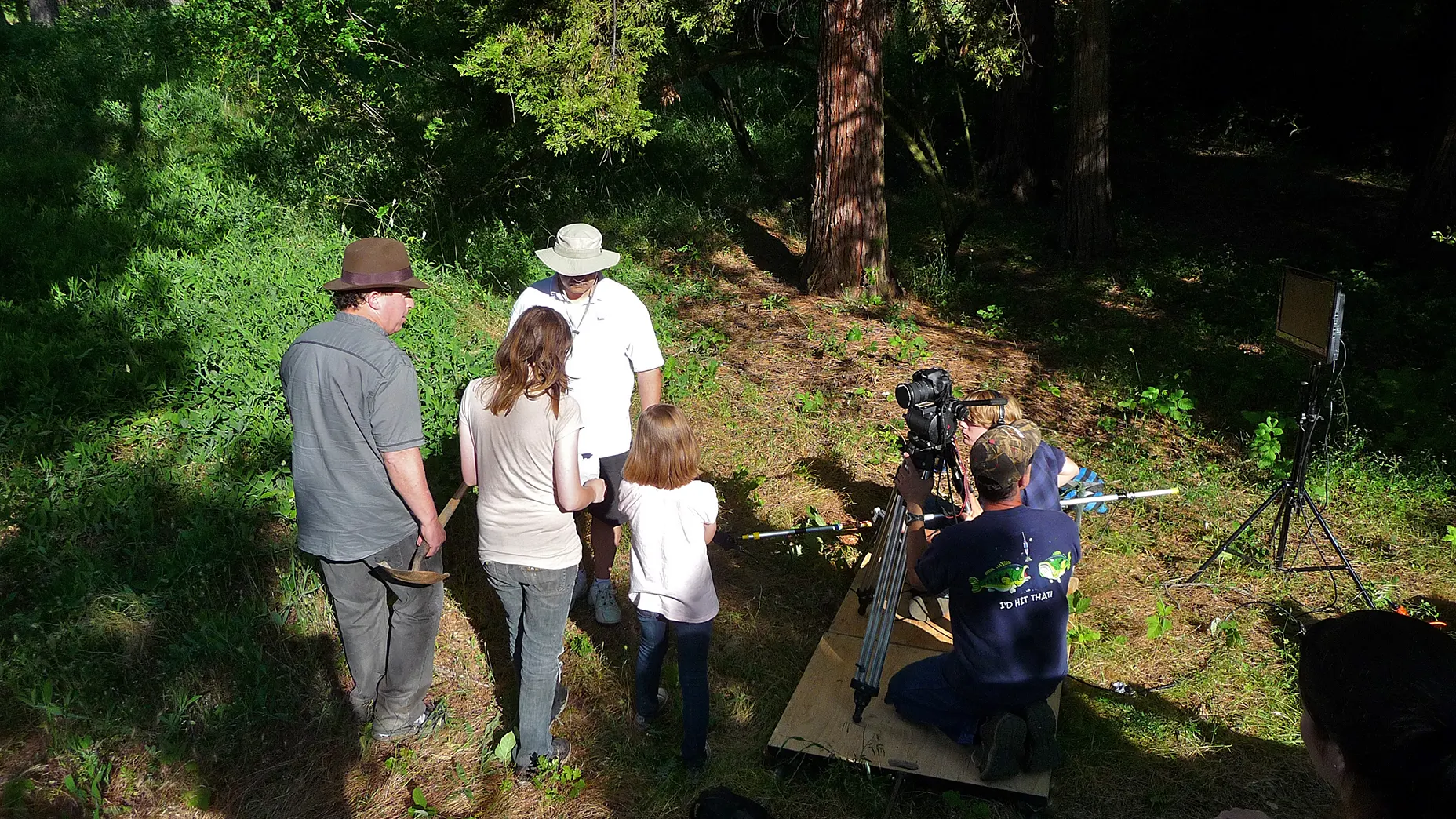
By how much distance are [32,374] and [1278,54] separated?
16.1 m

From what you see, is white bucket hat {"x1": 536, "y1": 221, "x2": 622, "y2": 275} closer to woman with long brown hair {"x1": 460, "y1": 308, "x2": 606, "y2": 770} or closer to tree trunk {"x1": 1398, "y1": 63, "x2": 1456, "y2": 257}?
woman with long brown hair {"x1": 460, "y1": 308, "x2": 606, "y2": 770}

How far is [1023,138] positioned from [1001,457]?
1079 cm

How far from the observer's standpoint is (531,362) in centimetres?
318

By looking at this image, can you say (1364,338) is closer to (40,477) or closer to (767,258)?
(767,258)

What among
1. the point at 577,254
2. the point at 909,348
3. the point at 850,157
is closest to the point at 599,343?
the point at 577,254

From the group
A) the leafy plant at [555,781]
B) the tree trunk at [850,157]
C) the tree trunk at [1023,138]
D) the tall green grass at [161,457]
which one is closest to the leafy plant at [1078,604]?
the leafy plant at [555,781]

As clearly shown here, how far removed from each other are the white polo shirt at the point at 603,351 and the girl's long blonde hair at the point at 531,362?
794mm

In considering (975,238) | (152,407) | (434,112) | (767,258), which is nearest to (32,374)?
(152,407)

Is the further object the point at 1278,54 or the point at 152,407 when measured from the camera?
the point at 1278,54

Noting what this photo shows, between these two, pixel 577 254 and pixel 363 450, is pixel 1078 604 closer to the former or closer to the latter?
pixel 577 254

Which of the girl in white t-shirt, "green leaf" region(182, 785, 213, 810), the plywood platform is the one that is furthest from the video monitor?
"green leaf" region(182, 785, 213, 810)

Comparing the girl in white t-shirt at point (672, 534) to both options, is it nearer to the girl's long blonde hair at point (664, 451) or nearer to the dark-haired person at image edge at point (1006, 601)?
the girl's long blonde hair at point (664, 451)

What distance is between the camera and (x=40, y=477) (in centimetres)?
442

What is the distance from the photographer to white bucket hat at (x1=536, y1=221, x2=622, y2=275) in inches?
157
